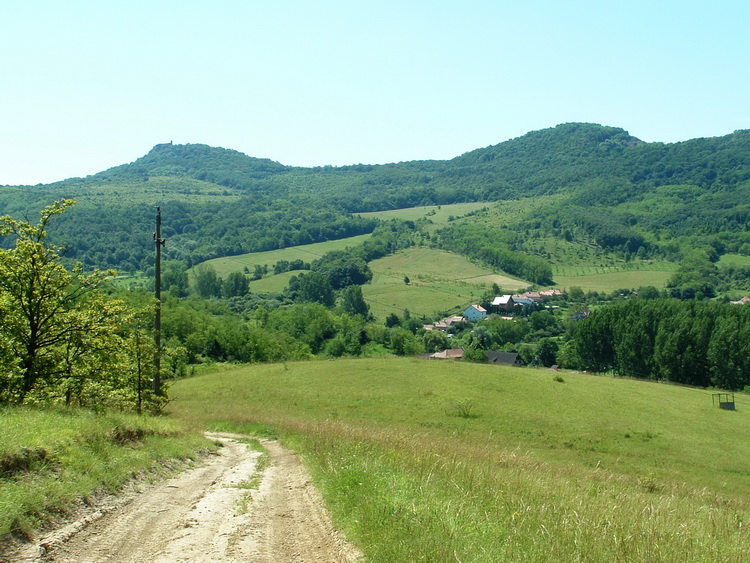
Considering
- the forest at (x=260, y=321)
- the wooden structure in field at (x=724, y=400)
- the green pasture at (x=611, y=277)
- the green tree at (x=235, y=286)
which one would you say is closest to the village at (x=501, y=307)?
the forest at (x=260, y=321)

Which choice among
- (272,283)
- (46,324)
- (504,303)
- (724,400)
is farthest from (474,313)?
(46,324)

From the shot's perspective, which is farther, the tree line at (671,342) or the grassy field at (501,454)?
the tree line at (671,342)

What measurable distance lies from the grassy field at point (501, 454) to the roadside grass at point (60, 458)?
3.87 meters

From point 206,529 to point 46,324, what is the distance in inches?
370

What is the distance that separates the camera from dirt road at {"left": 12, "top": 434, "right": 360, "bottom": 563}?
727 cm

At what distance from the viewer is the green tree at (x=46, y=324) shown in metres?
14.6

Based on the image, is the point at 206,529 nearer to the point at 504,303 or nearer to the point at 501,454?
the point at 501,454

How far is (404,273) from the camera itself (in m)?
180

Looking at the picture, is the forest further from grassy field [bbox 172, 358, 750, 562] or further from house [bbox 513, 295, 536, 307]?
grassy field [bbox 172, 358, 750, 562]

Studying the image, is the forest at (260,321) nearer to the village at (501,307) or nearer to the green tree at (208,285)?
the green tree at (208,285)

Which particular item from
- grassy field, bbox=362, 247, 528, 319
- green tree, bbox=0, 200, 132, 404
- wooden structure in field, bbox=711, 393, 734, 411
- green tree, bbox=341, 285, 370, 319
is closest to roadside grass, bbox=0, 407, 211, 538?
green tree, bbox=0, 200, 132, 404

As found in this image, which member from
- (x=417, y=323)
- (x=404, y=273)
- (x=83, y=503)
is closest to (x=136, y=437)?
(x=83, y=503)

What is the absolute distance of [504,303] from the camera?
473ft

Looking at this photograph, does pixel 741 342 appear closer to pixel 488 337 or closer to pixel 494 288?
pixel 488 337
